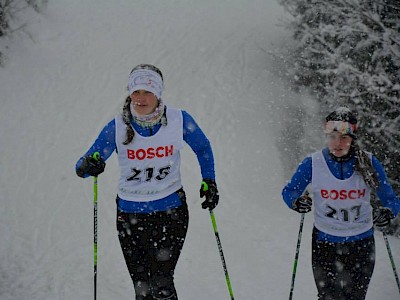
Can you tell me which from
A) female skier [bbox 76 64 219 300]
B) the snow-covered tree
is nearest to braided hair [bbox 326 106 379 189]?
female skier [bbox 76 64 219 300]

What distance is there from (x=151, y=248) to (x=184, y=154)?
559cm

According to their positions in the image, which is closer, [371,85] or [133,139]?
[133,139]

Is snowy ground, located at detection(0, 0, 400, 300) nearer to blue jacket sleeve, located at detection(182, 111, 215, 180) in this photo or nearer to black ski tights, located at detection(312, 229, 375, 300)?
black ski tights, located at detection(312, 229, 375, 300)

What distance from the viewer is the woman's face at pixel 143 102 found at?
385cm

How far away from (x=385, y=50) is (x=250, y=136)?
355cm

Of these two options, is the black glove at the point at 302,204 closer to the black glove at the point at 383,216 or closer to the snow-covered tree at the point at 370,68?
the black glove at the point at 383,216

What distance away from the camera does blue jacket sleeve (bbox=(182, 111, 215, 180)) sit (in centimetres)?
405

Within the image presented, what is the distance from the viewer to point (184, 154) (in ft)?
→ 31.2

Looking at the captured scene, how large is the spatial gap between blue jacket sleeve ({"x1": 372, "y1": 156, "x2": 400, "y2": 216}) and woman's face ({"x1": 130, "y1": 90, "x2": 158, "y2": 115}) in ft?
6.27

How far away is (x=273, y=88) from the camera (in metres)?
11.5

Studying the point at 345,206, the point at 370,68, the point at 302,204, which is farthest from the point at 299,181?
the point at 370,68

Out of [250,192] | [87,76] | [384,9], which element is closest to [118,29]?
[87,76]

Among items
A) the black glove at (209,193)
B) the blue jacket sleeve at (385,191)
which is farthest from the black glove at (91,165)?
the blue jacket sleeve at (385,191)

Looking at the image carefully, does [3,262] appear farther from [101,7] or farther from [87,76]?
[101,7]
